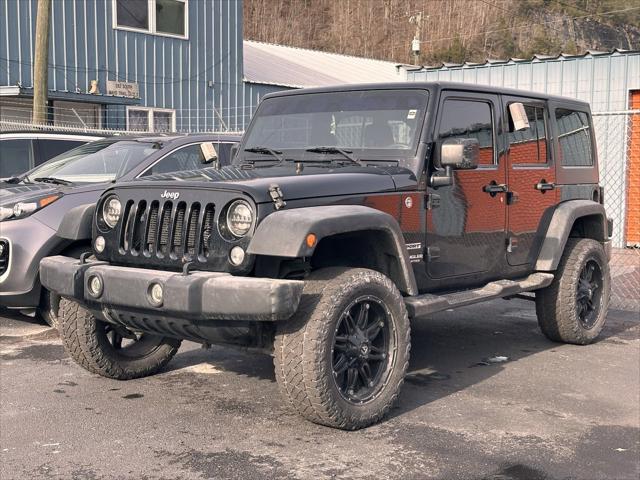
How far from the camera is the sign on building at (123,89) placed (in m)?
17.6

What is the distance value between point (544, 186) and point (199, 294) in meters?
3.33

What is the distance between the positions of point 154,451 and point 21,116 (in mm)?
13358

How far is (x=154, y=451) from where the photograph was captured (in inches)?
170

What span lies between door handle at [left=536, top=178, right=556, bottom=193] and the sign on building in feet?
41.9

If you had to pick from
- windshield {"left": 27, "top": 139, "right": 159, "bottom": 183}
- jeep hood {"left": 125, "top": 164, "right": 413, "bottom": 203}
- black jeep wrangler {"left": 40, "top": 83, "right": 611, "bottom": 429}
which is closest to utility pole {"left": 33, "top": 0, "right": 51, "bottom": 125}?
windshield {"left": 27, "top": 139, "right": 159, "bottom": 183}

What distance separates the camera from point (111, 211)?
5105 mm

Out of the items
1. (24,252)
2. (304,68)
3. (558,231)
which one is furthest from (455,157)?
(304,68)

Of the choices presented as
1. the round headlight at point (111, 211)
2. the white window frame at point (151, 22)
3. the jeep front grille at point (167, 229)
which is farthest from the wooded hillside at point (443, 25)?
the jeep front grille at point (167, 229)

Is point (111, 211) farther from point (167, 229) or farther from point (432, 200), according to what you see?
point (432, 200)

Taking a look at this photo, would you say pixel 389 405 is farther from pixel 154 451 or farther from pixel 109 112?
pixel 109 112

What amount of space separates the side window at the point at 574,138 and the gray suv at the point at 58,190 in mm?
2867

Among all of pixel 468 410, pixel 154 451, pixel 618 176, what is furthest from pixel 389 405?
pixel 618 176

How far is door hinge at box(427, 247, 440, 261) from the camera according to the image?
543 cm

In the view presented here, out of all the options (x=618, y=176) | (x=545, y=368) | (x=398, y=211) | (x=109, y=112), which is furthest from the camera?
(x=109, y=112)
